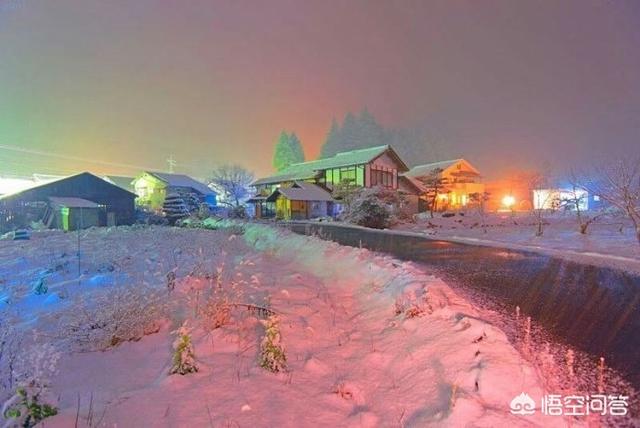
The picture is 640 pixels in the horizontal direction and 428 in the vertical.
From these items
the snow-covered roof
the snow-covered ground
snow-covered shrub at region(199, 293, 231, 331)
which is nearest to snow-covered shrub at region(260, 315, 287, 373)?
snow-covered shrub at region(199, 293, 231, 331)

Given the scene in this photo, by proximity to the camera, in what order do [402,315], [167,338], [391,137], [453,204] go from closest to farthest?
1. [167,338]
2. [402,315]
3. [453,204]
4. [391,137]

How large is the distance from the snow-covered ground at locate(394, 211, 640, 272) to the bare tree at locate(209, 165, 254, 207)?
1190 inches

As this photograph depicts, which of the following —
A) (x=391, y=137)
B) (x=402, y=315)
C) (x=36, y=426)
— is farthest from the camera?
(x=391, y=137)

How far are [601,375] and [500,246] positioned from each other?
1297 cm

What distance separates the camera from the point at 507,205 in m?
50.4

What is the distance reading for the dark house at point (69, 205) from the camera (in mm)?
28516

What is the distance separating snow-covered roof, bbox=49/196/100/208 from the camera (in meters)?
29.1

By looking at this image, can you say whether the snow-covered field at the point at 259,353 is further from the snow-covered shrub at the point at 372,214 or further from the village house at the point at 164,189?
the village house at the point at 164,189

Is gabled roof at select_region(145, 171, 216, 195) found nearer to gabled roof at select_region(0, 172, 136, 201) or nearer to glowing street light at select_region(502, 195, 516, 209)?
gabled roof at select_region(0, 172, 136, 201)

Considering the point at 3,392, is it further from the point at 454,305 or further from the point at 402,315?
the point at 454,305

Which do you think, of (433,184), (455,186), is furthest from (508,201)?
(433,184)

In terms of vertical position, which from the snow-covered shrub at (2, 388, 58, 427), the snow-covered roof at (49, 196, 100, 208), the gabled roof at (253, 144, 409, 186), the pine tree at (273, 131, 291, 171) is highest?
the pine tree at (273, 131, 291, 171)

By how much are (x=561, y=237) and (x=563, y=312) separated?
16.1 meters

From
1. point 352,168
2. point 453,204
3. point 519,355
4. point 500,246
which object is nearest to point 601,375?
point 519,355
